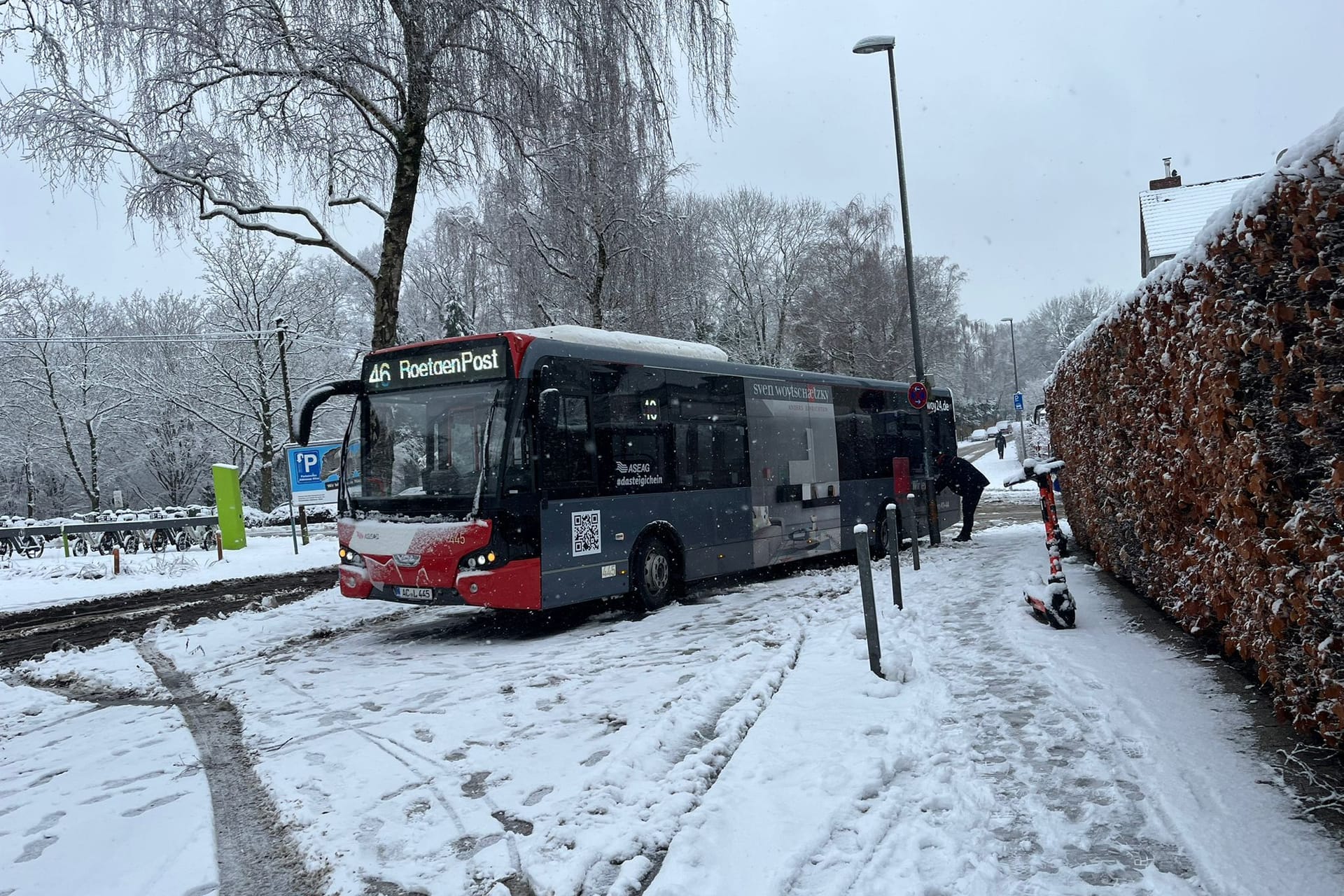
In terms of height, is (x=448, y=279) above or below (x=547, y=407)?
above

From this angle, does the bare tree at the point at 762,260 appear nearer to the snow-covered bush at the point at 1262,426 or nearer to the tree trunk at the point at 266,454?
the tree trunk at the point at 266,454

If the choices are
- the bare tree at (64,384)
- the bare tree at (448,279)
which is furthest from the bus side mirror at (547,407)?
the bare tree at (64,384)

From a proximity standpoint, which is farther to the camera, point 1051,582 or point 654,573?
point 654,573

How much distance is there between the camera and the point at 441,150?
1320 centimetres

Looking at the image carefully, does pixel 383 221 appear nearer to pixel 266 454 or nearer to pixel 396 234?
pixel 396 234

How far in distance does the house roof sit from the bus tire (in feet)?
93.7

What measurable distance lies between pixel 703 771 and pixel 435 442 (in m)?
5.44

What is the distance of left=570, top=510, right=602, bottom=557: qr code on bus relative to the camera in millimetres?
9203

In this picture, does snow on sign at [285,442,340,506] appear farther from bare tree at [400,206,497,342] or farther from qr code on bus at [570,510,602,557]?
qr code on bus at [570,510,602,557]

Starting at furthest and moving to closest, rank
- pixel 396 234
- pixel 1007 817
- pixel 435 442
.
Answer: pixel 396 234 < pixel 435 442 < pixel 1007 817

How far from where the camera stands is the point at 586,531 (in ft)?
30.7

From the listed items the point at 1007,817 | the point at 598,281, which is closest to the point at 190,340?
the point at 598,281

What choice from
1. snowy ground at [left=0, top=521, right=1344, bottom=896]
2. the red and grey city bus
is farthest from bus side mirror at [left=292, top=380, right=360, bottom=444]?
snowy ground at [left=0, top=521, right=1344, bottom=896]

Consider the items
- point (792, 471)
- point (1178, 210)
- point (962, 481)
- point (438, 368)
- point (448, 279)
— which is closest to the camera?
point (438, 368)
